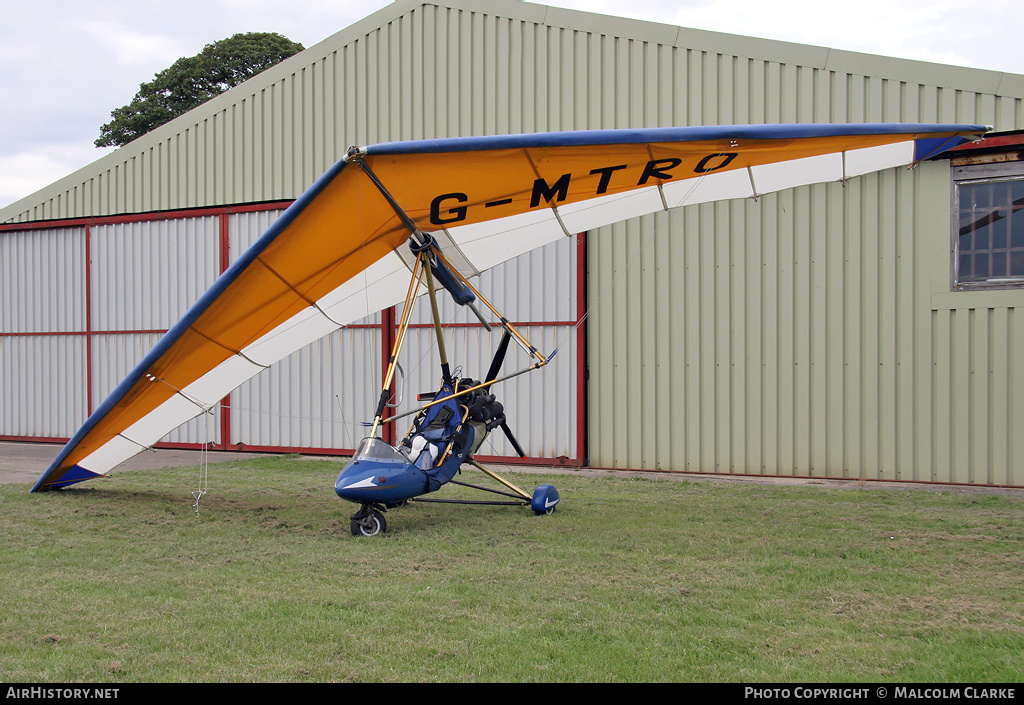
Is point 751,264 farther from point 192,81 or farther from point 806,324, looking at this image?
point 192,81

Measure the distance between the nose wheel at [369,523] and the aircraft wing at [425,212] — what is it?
2011 mm

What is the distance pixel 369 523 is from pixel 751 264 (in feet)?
20.4

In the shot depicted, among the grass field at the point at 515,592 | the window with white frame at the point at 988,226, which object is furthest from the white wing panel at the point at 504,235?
the window with white frame at the point at 988,226

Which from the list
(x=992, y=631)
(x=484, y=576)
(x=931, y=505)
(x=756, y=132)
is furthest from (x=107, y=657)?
(x=931, y=505)

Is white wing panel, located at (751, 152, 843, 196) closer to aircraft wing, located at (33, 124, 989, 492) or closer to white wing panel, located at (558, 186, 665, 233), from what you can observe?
aircraft wing, located at (33, 124, 989, 492)

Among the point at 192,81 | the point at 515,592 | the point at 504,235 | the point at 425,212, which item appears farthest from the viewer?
the point at 192,81

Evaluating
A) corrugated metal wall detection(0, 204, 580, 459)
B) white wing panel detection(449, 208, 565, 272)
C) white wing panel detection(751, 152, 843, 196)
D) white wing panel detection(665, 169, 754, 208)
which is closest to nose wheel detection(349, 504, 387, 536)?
white wing panel detection(449, 208, 565, 272)

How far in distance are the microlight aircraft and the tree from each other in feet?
113

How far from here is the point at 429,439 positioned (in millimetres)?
6742

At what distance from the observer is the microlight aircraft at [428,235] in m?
5.71

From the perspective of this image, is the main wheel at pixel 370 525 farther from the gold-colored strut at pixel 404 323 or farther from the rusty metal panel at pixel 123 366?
the rusty metal panel at pixel 123 366

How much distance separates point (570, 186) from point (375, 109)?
7061 mm

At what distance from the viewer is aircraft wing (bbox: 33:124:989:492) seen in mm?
5652

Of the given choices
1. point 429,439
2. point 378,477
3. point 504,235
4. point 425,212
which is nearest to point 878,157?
point 504,235
